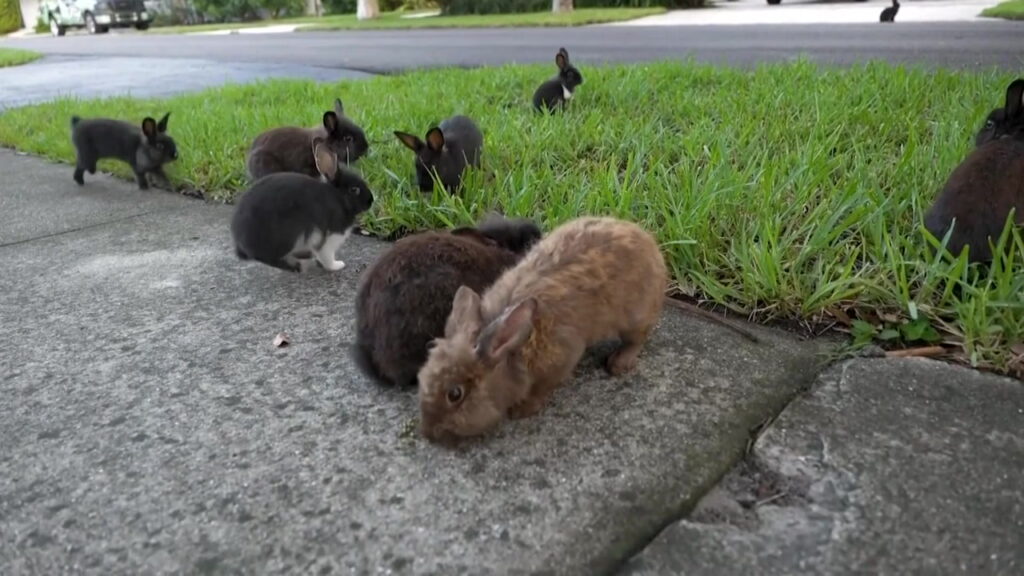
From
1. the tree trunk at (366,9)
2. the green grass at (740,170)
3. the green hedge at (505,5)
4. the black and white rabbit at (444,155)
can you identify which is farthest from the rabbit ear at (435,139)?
the tree trunk at (366,9)

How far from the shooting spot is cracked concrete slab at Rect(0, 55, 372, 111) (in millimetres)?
11969

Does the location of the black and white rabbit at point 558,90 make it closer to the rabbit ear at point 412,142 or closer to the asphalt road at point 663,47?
the rabbit ear at point 412,142

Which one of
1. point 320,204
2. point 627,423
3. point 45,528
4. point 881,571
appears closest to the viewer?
point 881,571

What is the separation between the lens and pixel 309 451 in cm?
237

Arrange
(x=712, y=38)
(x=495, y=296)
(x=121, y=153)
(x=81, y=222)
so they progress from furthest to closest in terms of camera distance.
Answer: (x=712, y=38)
(x=121, y=153)
(x=81, y=222)
(x=495, y=296)

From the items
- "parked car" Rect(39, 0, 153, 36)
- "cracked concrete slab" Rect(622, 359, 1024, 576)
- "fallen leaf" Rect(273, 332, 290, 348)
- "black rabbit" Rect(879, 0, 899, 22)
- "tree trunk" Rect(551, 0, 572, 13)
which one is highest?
"parked car" Rect(39, 0, 153, 36)

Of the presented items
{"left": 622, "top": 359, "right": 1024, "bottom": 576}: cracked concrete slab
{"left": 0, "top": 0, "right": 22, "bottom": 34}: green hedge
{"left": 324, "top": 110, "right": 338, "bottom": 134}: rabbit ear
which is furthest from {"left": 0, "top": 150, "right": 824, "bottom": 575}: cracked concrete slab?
{"left": 0, "top": 0, "right": 22, "bottom": 34}: green hedge

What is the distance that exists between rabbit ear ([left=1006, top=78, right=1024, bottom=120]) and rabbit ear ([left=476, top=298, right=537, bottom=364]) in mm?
2708

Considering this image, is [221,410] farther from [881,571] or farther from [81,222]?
[81,222]

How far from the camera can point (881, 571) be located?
1.83 metres

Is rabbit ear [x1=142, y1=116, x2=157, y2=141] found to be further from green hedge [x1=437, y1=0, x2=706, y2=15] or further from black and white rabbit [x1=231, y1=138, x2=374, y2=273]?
green hedge [x1=437, y1=0, x2=706, y2=15]

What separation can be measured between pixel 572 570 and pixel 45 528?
1321 millimetres

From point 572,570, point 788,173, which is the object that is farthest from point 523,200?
point 572,570

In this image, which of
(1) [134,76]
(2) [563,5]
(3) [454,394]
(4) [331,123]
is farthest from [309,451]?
(2) [563,5]
